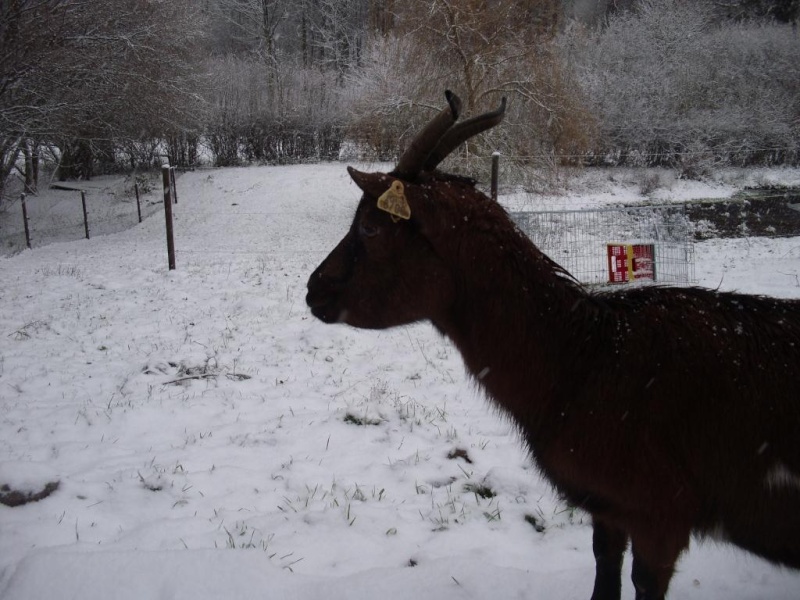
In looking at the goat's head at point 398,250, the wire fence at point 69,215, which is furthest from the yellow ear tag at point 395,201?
the wire fence at point 69,215

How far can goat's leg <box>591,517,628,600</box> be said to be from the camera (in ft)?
8.34

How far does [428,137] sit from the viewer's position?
7.47 feet

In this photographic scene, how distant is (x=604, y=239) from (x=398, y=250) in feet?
31.8

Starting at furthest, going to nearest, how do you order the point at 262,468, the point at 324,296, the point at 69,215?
the point at 69,215, the point at 262,468, the point at 324,296

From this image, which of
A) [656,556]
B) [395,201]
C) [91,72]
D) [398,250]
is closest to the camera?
[656,556]

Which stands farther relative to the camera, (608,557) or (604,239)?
(604,239)

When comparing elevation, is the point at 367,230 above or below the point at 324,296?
above

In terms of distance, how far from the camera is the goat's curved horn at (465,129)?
228 centimetres

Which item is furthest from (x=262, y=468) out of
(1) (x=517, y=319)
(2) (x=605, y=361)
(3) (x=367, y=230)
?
(2) (x=605, y=361)

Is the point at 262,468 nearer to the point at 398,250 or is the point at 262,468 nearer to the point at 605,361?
the point at 398,250

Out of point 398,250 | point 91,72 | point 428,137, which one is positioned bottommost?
point 398,250

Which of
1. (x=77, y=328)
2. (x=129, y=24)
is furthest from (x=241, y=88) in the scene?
(x=77, y=328)

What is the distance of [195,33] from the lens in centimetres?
2236

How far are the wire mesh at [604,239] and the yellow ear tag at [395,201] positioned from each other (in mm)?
6947
